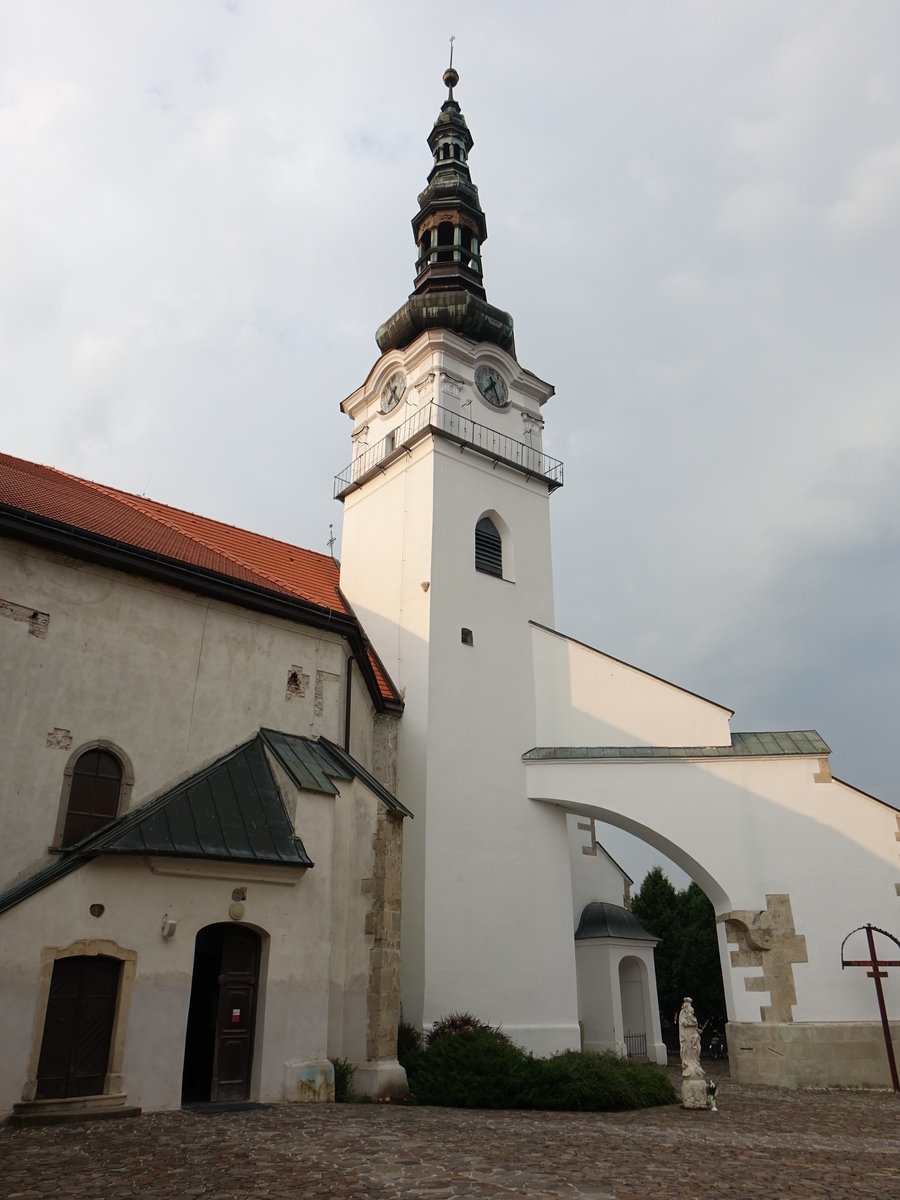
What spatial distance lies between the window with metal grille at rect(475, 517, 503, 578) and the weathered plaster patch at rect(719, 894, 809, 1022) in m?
8.48

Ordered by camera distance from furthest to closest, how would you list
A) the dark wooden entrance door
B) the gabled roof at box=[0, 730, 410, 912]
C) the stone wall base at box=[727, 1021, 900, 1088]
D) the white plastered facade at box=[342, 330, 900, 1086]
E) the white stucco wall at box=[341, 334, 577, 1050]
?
the white stucco wall at box=[341, 334, 577, 1050]
the white plastered facade at box=[342, 330, 900, 1086]
the stone wall base at box=[727, 1021, 900, 1088]
the gabled roof at box=[0, 730, 410, 912]
the dark wooden entrance door

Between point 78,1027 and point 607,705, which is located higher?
point 607,705

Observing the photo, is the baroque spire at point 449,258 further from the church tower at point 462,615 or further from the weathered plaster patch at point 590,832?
the weathered plaster patch at point 590,832

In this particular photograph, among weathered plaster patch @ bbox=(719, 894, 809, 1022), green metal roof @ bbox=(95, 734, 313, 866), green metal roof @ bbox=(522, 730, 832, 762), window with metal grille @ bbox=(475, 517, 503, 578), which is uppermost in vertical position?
window with metal grille @ bbox=(475, 517, 503, 578)

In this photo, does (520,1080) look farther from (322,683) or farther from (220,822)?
(322,683)

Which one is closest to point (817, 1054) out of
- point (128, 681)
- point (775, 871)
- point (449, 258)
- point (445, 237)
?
point (775, 871)

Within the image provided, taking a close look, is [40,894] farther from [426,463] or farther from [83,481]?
→ [426,463]

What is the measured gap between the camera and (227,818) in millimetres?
11680

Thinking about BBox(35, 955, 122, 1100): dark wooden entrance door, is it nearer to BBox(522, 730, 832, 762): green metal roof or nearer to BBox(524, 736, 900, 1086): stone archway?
BBox(524, 736, 900, 1086): stone archway

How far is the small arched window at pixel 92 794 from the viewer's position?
1126 cm

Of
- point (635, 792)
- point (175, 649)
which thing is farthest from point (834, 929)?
point (175, 649)

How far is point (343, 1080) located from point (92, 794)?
510 centimetres

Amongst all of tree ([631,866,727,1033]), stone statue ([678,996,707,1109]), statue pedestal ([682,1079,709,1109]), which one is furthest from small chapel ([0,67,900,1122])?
tree ([631,866,727,1033])

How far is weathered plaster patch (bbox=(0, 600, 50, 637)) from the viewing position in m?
11.3
